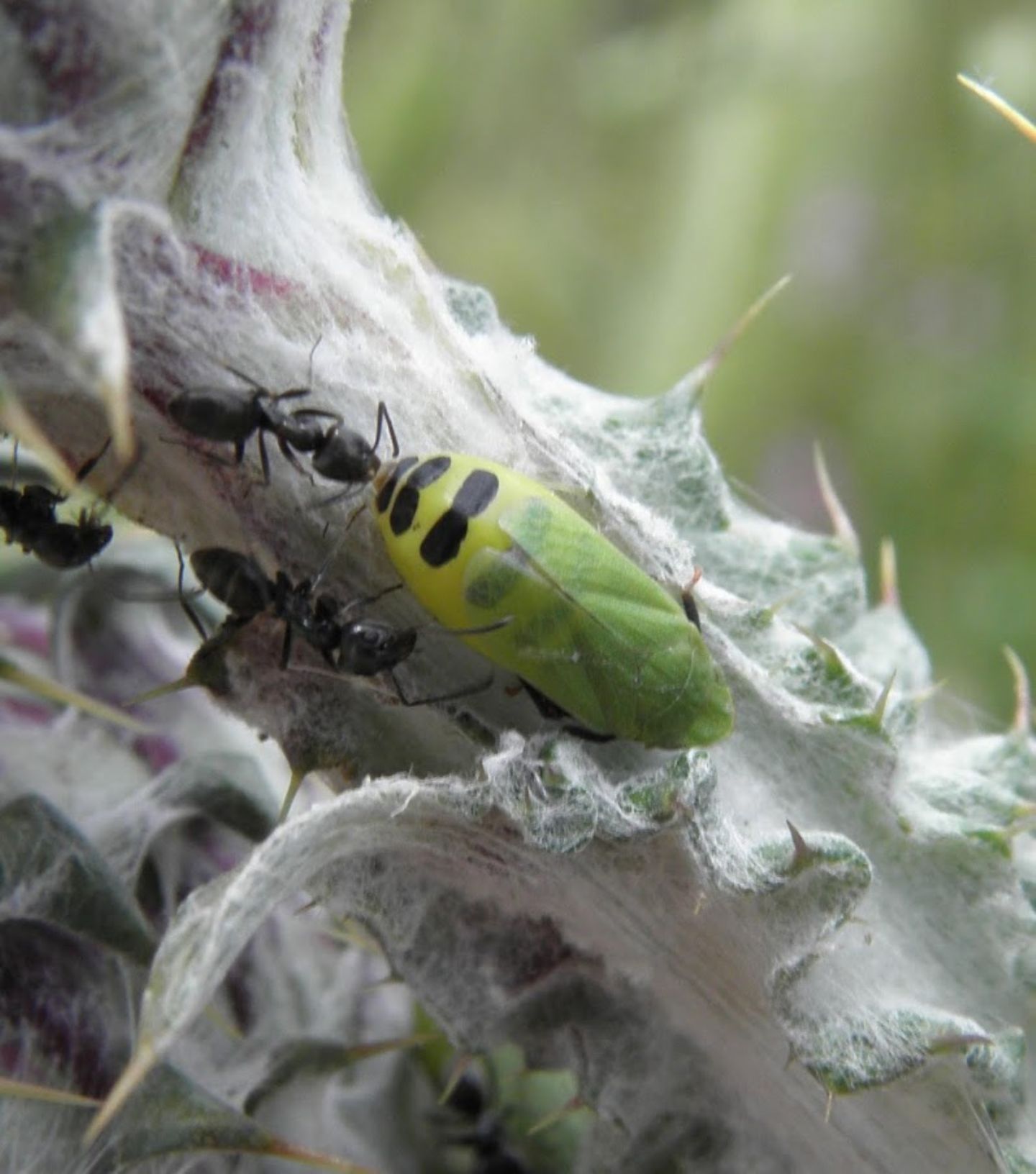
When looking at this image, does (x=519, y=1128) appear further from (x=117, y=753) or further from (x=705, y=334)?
(x=705, y=334)

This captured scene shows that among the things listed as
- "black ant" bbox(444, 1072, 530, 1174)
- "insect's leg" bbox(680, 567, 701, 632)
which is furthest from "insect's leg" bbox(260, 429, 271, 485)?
"black ant" bbox(444, 1072, 530, 1174)

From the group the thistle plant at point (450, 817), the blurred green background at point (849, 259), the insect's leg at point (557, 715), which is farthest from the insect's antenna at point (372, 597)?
the blurred green background at point (849, 259)

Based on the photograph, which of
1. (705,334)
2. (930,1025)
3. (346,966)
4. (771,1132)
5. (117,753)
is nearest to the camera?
(930,1025)

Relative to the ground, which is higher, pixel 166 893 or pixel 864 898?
pixel 864 898

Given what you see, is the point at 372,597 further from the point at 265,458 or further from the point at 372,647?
the point at 265,458

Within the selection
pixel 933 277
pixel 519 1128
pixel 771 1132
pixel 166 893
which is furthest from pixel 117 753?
pixel 933 277

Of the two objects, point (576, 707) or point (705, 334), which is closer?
point (576, 707)

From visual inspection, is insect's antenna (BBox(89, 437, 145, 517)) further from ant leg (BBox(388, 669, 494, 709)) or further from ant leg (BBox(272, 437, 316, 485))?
ant leg (BBox(388, 669, 494, 709))
